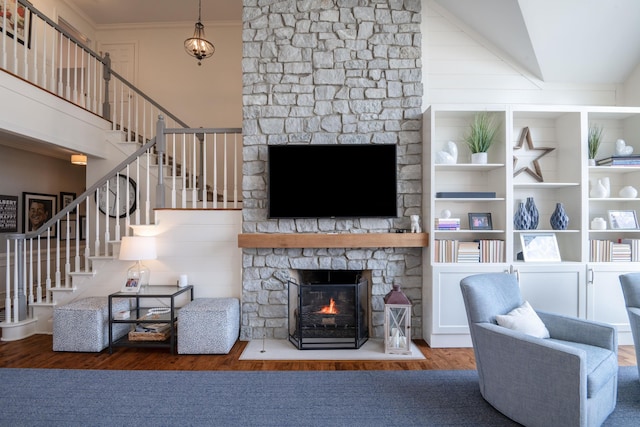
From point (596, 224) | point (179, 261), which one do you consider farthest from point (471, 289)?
point (179, 261)

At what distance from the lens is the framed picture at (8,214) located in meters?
4.79

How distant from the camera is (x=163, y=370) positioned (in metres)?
2.81

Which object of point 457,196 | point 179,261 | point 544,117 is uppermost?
point 544,117

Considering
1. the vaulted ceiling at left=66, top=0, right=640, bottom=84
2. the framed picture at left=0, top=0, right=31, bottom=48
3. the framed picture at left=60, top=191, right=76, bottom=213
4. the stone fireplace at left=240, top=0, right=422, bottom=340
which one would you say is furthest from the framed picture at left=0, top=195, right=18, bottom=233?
the vaulted ceiling at left=66, top=0, right=640, bottom=84

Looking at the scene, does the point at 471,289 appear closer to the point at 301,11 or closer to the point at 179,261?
the point at 179,261

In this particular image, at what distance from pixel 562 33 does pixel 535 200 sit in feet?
5.43

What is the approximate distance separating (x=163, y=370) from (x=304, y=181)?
2.07m

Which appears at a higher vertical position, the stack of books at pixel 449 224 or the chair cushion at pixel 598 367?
the stack of books at pixel 449 224

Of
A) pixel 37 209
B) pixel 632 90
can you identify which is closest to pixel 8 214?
pixel 37 209

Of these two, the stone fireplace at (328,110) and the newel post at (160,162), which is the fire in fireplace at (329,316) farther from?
the newel post at (160,162)

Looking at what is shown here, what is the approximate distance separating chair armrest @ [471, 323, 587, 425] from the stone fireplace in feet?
4.36

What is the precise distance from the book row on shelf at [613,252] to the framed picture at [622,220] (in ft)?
0.57

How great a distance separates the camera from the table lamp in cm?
331

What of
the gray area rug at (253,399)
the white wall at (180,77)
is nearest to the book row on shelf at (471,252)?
the gray area rug at (253,399)
